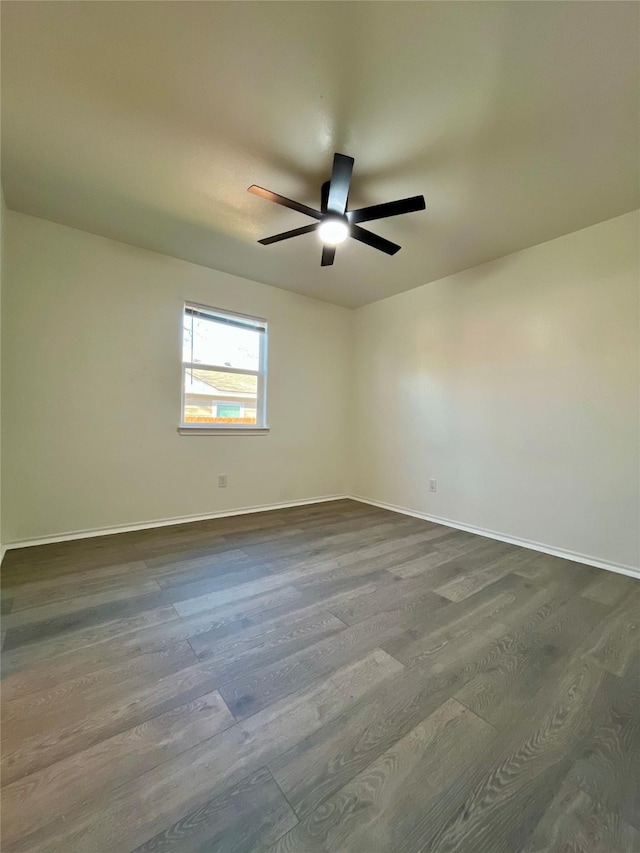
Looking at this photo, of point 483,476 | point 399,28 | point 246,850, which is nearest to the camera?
point 246,850

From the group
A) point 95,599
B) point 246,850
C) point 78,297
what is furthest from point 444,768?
point 78,297

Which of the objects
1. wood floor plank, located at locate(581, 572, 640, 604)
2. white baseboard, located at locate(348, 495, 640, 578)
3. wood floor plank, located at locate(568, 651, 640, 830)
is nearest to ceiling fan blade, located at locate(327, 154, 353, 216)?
wood floor plank, located at locate(568, 651, 640, 830)

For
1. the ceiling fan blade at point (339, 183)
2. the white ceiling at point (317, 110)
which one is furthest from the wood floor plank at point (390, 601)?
the white ceiling at point (317, 110)

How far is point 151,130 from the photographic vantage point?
5.74 ft

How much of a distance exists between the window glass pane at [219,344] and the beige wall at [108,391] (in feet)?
0.42

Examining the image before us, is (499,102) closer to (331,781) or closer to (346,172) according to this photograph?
(346,172)

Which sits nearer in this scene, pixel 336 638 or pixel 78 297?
pixel 336 638

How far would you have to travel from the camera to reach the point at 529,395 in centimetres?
281

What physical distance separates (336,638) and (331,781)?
618 mm

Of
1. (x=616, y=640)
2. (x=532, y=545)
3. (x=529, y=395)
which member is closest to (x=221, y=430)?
(x=529, y=395)

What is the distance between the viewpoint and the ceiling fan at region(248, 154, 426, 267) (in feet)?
5.73

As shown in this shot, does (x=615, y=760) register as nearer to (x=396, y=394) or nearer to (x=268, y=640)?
(x=268, y=640)

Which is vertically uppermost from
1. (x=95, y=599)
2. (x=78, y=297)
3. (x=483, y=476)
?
(x=78, y=297)

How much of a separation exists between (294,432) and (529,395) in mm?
2425
